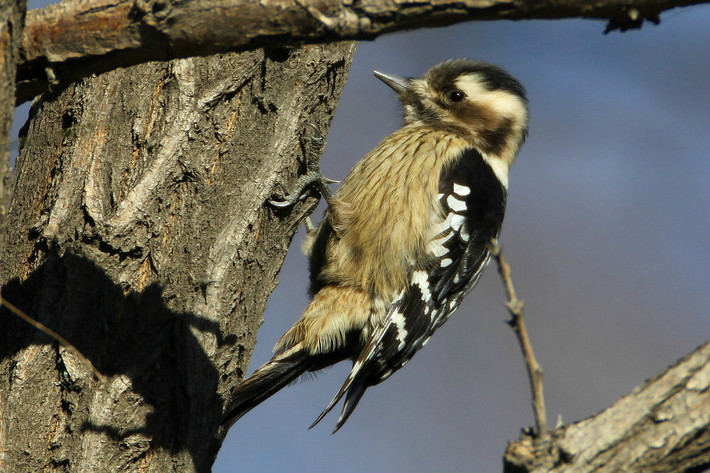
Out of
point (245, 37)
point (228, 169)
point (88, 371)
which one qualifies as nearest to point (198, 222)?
point (228, 169)

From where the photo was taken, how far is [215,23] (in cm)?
160

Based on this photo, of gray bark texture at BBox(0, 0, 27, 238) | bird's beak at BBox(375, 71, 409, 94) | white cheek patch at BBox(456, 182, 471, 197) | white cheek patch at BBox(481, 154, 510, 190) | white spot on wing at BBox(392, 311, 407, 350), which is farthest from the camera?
bird's beak at BBox(375, 71, 409, 94)

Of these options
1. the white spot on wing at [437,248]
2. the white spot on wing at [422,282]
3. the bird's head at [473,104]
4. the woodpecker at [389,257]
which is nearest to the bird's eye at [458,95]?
the bird's head at [473,104]

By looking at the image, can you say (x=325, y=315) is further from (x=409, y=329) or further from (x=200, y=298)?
(x=200, y=298)

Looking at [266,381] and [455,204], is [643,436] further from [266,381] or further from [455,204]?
[455,204]

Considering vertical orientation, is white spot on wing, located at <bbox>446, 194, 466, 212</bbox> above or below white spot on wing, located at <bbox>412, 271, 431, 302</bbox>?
above

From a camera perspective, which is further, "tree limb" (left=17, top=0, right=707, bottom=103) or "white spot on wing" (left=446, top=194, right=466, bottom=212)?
"white spot on wing" (left=446, top=194, right=466, bottom=212)

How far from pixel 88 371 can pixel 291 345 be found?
138 cm

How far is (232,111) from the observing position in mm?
2510

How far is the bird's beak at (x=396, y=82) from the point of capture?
4.23 metres

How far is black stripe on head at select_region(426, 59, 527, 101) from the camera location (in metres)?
4.11

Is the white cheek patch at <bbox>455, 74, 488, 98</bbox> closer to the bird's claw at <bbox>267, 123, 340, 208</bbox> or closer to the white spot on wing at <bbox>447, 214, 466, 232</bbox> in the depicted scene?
the white spot on wing at <bbox>447, 214, 466, 232</bbox>

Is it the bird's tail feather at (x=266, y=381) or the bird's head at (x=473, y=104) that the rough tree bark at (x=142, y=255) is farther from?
the bird's head at (x=473, y=104)

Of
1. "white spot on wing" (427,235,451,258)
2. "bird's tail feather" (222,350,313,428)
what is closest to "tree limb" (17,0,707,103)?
"bird's tail feather" (222,350,313,428)
